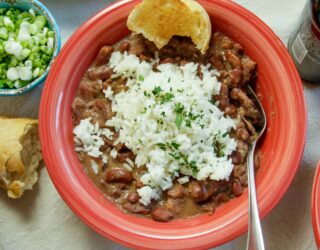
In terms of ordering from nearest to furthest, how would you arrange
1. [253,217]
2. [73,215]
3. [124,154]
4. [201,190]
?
1. [253,217]
2. [201,190]
3. [124,154]
4. [73,215]

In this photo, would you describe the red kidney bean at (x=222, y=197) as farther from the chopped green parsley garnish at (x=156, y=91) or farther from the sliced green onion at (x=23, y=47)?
the sliced green onion at (x=23, y=47)

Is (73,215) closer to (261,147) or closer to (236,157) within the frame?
(236,157)

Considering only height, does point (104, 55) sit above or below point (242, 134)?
above

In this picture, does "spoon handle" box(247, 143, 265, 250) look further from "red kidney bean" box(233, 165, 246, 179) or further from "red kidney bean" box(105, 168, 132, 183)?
"red kidney bean" box(105, 168, 132, 183)

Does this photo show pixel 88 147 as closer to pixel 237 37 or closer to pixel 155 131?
pixel 155 131

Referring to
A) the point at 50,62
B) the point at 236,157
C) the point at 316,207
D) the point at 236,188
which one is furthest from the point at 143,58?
the point at 316,207

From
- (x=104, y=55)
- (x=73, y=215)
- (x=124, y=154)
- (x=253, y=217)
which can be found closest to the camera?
(x=253, y=217)

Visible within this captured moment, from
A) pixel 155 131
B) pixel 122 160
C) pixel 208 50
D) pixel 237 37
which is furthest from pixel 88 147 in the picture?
pixel 237 37
